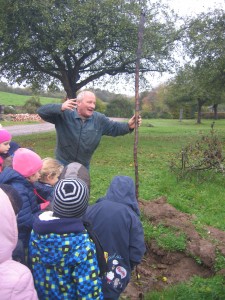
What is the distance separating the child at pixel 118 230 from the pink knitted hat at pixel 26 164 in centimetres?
73

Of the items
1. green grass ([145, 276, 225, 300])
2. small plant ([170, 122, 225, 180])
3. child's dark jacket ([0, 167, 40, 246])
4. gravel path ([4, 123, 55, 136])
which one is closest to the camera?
child's dark jacket ([0, 167, 40, 246])

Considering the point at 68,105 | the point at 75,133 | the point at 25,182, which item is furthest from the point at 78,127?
the point at 25,182

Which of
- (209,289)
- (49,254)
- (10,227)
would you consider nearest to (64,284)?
(49,254)

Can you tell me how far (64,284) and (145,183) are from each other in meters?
5.82

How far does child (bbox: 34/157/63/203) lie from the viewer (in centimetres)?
379

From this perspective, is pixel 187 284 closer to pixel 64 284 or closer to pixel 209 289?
pixel 209 289

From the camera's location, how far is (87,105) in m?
4.52

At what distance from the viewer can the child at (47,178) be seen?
149 inches

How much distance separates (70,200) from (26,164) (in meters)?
1.13

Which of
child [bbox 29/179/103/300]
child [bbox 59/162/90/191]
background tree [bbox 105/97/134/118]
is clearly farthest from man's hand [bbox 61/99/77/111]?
background tree [bbox 105/97/134/118]

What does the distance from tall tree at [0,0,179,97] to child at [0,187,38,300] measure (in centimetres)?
1253

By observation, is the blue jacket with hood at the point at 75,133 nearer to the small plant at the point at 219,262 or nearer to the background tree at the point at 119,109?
the small plant at the point at 219,262

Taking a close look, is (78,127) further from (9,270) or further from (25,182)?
(9,270)

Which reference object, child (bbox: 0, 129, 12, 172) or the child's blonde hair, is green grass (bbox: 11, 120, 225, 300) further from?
child (bbox: 0, 129, 12, 172)
